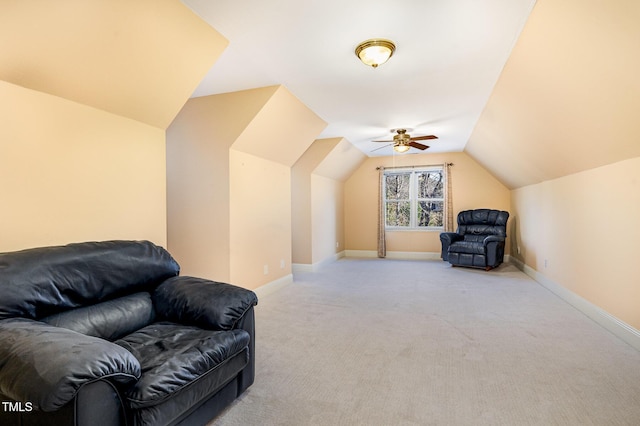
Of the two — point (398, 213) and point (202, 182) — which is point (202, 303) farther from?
point (398, 213)

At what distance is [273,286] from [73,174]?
10.1 feet

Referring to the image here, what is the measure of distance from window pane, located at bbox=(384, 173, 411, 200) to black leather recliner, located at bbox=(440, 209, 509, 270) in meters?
1.55

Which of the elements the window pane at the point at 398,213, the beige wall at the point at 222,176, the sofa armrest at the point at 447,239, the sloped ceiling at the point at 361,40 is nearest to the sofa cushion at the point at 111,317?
the beige wall at the point at 222,176

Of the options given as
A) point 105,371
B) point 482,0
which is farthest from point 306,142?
point 105,371

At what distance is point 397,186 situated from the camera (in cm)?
829

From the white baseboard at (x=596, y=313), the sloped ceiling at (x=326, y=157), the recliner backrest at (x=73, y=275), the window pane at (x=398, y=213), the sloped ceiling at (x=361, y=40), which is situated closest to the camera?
the recliner backrest at (x=73, y=275)

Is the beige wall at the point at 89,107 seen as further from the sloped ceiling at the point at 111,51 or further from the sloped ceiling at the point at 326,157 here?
the sloped ceiling at the point at 326,157

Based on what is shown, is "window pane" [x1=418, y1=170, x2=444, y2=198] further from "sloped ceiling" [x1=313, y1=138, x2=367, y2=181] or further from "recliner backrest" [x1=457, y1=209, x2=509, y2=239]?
"sloped ceiling" [x1=313, y1=138, x2=367, y2=181]

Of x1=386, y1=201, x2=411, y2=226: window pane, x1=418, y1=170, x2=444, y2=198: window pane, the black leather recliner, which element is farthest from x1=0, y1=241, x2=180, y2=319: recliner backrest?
x1=418, y1=170, x2=444, y2=198: window pane

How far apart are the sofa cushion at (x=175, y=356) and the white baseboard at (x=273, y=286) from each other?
8.01 feet

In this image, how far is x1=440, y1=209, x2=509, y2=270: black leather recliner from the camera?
6.10 m

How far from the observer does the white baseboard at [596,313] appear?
281cm

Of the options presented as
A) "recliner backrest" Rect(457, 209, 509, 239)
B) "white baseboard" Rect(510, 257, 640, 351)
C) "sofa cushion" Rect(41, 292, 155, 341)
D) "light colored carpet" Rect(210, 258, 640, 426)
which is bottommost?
"light colored carpet" Rect(210, 258, 640, 426)

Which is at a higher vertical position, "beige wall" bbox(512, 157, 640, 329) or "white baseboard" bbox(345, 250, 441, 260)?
"beige wall" bbox(512, 157, 640, 329)
